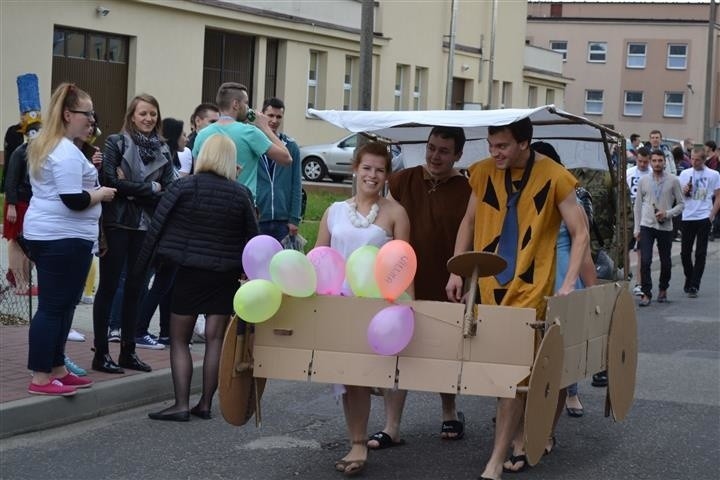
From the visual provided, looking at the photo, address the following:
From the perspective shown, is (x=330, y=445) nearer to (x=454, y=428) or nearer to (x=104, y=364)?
(x=454, y=428)

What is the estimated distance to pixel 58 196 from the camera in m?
7.52

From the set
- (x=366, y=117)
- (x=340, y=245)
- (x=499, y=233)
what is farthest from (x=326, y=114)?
(x=499, y=233)

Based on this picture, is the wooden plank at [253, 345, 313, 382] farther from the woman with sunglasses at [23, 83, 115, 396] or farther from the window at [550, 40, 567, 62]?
the window at [550, 40, 567, 62]

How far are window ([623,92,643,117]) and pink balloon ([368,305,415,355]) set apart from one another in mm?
69268

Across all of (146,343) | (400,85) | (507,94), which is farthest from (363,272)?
(507,94)

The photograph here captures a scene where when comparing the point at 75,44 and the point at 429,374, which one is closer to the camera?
the point at 429,374

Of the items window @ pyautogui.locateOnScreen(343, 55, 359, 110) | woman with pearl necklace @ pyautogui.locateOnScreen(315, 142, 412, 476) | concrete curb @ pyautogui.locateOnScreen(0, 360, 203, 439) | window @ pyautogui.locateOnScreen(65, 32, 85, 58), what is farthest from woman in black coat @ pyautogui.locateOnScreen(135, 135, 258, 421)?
window @ pyautogui.locateOnScreen(343, 55, 359, 110)

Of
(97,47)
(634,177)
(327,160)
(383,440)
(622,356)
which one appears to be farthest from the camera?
(327,160)

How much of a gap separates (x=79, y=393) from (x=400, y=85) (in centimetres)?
3552

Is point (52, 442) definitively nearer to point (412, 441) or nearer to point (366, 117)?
point (412, 441)

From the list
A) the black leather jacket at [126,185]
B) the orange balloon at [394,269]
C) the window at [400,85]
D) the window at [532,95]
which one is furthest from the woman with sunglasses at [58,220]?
the window at [532,95]

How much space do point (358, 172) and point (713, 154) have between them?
23644 millimetres

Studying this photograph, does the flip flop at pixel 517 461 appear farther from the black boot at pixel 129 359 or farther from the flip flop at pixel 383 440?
the black boot at pixel 129 359

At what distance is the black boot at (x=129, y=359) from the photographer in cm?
866
